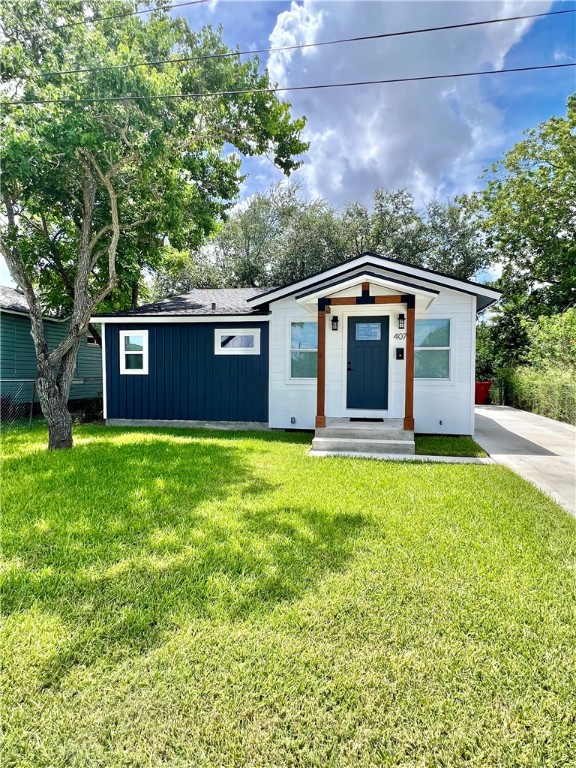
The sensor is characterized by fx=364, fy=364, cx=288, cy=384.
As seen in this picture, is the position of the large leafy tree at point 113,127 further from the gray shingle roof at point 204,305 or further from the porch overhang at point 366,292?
the porch overhang at point 366,292

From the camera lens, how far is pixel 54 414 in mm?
6203

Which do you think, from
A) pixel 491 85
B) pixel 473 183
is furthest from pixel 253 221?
pixel 491 85

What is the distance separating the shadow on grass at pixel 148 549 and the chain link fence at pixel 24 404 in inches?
239

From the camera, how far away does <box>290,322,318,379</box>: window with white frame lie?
26.3ft

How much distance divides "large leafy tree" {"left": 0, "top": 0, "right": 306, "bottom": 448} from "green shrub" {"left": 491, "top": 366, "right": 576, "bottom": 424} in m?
8.97

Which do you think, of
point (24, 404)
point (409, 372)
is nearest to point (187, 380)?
point (409, 372)

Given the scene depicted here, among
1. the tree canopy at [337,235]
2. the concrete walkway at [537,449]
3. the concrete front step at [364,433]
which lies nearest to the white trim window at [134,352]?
the concrete front step at [364,433]

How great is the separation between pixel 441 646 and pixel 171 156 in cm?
815

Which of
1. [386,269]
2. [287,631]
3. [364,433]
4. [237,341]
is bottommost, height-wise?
[287,631]

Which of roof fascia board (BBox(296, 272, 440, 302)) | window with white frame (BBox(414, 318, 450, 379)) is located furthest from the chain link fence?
window with white frame (BBox(414, 318, 450, 379))

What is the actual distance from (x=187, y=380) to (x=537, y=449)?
24.2ft

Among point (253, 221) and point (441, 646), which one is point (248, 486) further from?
point (253, 221)

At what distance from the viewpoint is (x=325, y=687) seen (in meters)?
1.65

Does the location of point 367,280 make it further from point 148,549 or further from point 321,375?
point 148,549
